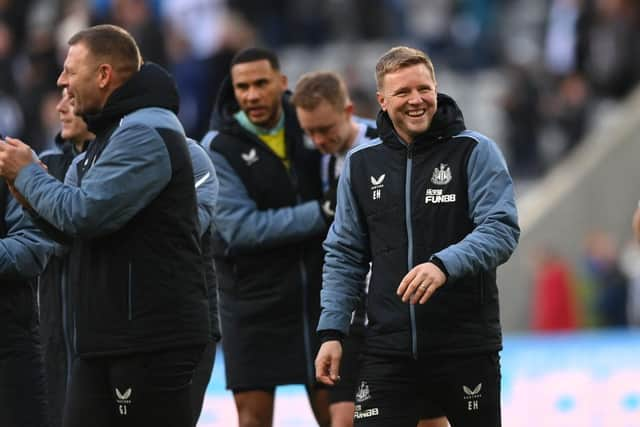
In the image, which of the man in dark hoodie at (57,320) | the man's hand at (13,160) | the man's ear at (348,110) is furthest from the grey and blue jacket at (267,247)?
the man's hand at (13,160)

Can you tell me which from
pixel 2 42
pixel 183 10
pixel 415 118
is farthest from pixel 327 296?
pixel 183 10

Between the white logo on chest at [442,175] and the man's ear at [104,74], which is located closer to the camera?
the man's ear at [104,74]

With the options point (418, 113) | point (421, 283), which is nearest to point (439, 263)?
point (421, 283)

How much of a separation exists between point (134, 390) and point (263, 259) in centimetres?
258

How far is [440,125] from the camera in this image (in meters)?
7.50

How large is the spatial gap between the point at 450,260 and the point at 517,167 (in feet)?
54.0

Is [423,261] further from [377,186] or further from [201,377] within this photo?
[201,377]

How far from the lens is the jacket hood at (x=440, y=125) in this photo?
750cm

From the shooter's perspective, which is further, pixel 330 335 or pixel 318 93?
pixel 318 93

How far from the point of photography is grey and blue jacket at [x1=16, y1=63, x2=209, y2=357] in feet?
22.6

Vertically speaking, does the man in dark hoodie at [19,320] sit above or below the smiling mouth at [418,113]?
below

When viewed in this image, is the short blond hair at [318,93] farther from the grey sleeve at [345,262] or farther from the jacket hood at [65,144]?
the grey sleeve at [345,262]

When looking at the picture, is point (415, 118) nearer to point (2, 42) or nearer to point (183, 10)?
point (2, 42)

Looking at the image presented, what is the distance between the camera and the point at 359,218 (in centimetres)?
766
